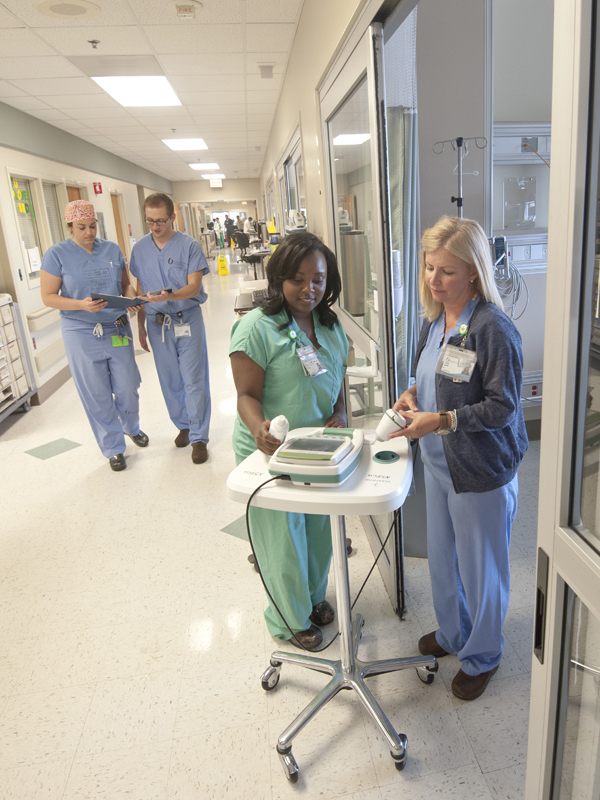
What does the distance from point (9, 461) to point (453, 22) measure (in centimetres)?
376

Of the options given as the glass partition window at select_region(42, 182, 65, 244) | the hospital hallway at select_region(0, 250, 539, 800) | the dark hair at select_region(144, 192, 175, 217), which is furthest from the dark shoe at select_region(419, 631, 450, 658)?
the glass partition window at select_region(42, 182, 65, 244)

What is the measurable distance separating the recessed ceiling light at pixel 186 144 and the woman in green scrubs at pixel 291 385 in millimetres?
7550

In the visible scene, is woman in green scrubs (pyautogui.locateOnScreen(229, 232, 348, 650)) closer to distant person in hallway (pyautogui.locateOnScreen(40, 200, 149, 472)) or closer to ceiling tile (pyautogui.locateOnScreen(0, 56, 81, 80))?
distant person in hallway (pyautogui.locateOnScreen(40, 200, 149, 472))

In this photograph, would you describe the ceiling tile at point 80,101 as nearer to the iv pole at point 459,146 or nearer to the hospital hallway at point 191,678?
the iv pole at point 459,146

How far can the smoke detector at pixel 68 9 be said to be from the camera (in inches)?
116

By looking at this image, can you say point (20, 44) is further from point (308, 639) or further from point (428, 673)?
point (428, 673)

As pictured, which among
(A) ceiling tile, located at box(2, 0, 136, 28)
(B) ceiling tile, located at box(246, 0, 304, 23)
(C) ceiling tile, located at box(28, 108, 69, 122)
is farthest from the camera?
(C) ceiling tile, located at box(28, 108, 69, 122)

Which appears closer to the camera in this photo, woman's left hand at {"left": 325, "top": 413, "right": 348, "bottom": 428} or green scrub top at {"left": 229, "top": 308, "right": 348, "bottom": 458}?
green scrub top at {"left": 229, "top": 308, "right": 348, "bottom": 458}

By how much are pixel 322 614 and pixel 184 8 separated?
11.0ft

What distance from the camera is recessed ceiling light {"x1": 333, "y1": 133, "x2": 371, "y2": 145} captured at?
2.05 m

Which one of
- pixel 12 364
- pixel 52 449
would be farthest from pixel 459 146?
pixel 12 364

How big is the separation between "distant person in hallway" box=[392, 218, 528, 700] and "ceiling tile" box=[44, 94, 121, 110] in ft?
16.2

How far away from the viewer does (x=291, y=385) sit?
5.53ft

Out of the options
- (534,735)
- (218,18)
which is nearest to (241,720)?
(534,735)
